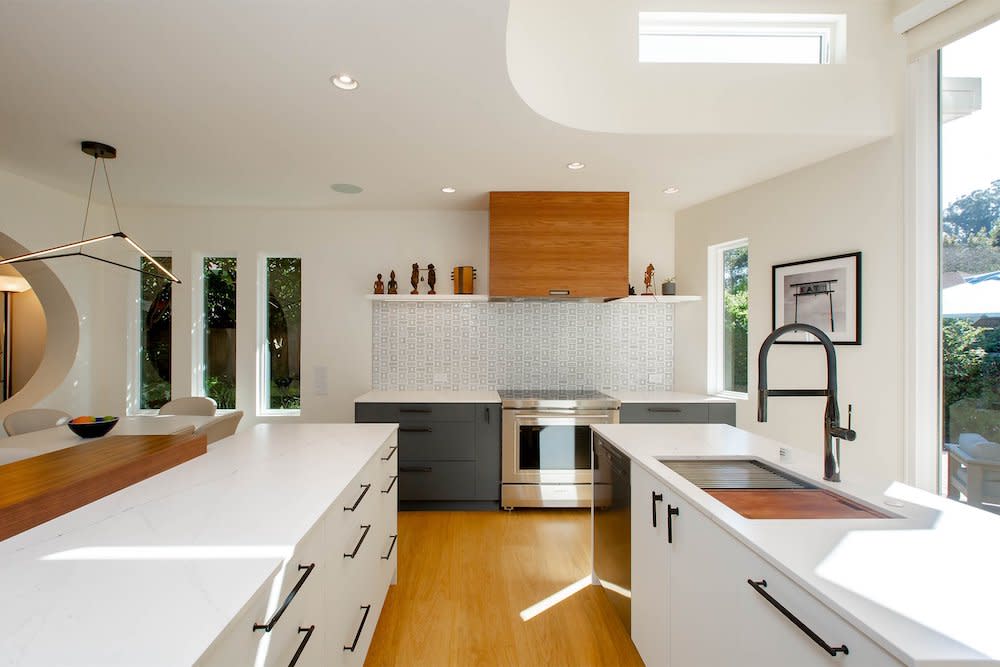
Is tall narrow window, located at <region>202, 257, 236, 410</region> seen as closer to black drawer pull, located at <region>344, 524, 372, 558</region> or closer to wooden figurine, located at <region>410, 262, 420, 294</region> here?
wooden figurine, located at <region>410, 262, 420, 294</region>

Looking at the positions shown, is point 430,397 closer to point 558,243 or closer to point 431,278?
point 431,278

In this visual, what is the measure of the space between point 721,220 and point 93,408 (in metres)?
5.66

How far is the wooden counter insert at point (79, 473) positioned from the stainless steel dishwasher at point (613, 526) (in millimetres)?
1730

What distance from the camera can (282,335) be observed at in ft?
13.3

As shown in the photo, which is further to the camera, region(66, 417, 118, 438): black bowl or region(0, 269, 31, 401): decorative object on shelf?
region(0, 269, 31, 401): decorative object on shelf

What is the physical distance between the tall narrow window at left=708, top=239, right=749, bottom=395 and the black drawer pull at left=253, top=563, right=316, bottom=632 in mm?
3484

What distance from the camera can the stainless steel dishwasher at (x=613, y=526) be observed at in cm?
182

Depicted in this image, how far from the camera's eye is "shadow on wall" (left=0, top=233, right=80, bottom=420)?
338cm

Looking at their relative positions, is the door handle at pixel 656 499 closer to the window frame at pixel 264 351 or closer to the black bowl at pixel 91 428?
A: the black bowl at pixel 91 428

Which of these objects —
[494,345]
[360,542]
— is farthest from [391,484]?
[494,345]

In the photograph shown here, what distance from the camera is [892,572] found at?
0.83 meters

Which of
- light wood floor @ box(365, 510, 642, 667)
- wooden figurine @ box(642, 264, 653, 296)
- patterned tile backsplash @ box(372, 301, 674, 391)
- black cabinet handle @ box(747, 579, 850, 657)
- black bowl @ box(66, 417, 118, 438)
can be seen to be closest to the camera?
black cabinet handle @ box(747, 579, 850, 657)

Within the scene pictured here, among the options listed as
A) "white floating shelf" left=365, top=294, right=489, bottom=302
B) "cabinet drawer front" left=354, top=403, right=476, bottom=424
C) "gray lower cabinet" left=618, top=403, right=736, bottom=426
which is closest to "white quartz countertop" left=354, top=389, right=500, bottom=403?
"cabinet drawer front" left=354, top=403, right=476, bottom=424

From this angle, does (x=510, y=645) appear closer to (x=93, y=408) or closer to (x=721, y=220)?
(x=721, y=220)
